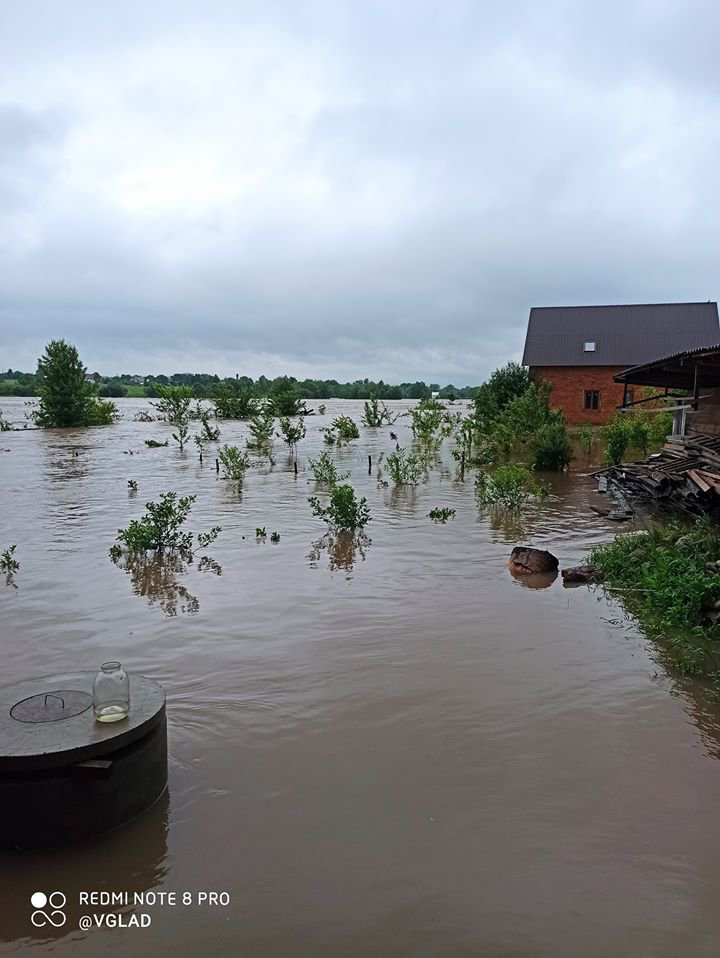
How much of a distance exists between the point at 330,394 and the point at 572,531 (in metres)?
83.5

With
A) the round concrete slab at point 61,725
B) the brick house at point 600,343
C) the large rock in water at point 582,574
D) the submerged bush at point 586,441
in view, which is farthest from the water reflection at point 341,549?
the brick house at point 600,343

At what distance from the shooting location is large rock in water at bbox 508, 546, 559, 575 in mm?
8531

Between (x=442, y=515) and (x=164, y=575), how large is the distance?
16.9 ft

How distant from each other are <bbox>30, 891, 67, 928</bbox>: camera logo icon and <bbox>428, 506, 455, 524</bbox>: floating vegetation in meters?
9.10

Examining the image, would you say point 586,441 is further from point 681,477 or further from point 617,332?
point 681,477

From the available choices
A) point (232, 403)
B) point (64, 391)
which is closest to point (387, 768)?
point (64, 391)

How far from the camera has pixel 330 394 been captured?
307 ft

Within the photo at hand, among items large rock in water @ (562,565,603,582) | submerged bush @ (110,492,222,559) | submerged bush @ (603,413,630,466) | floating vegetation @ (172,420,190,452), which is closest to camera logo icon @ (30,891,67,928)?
large rock in water @ (562,565,603,582)

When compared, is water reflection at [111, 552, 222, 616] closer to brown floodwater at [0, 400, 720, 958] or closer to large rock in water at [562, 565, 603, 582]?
brown floodwater at [0, 400, 720, 958]

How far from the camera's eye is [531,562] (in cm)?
859

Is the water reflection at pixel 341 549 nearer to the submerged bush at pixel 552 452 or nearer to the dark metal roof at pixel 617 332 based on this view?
the submerged bush at pixel 552 452

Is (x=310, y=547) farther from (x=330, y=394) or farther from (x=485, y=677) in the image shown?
(x=330, y=394)

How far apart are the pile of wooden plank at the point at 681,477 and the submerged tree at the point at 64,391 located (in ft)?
90.5

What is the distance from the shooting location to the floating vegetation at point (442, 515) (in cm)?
1193
